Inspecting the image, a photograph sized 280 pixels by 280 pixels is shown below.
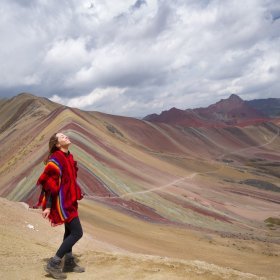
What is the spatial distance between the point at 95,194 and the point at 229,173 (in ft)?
Result: 113

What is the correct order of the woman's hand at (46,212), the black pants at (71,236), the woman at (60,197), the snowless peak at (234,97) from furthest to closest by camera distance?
the snowless peak at (234,97)
the black pants at (71,236)
the woman at (60,197)
the woman's hand at (46,212)

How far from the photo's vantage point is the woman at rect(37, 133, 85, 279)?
6176 mm

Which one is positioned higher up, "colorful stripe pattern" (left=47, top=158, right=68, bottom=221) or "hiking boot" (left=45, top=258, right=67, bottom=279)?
"colorful stripe pattern" (left=47, top=158, right=68, bottom=221)

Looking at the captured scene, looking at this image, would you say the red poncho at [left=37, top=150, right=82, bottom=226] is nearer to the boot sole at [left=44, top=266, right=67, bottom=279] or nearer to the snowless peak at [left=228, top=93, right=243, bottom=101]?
the boot sole at [left=44, top=266, right=67, bottom=279]

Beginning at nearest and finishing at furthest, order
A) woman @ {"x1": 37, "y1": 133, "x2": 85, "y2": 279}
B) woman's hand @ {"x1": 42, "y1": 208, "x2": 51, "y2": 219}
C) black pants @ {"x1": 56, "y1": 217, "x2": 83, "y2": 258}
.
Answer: woman's hand @ {"x1": 42, "y1": 208, "x2": 51, "y2": 219} → woman @ {"x1": 37, "y1": 133, "x2": 85, "y2": 279} → black pants @ {"x1": 56, "y1": 217, "x2": 83, "y2": 258}

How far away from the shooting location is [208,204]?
3444cm

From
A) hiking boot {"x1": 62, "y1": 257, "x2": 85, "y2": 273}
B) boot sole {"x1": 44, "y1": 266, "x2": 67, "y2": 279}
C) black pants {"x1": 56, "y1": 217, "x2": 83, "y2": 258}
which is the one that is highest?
black pants {"x1": 56, "y1": 217, "x2": 83, "y2": 258}

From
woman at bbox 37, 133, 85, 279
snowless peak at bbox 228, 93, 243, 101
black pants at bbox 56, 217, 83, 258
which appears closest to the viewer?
woman at bbox 37, 133, 85, 279

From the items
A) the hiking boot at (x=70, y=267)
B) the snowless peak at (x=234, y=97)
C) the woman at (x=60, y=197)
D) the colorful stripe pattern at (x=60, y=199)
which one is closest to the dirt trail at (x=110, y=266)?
the hiking boot at (x=70, y=267)

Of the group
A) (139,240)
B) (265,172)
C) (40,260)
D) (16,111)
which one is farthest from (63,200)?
(16,111)

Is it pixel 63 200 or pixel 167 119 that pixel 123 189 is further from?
pixel 167 119

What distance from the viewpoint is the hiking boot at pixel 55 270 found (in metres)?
6.15

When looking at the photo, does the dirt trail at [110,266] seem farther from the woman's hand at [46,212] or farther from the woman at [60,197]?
the woman's hand at [46,212]

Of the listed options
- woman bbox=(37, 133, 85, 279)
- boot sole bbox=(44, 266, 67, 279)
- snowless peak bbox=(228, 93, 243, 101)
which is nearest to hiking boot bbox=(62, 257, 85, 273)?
woman bbox=(37, 133, 85, 279)
